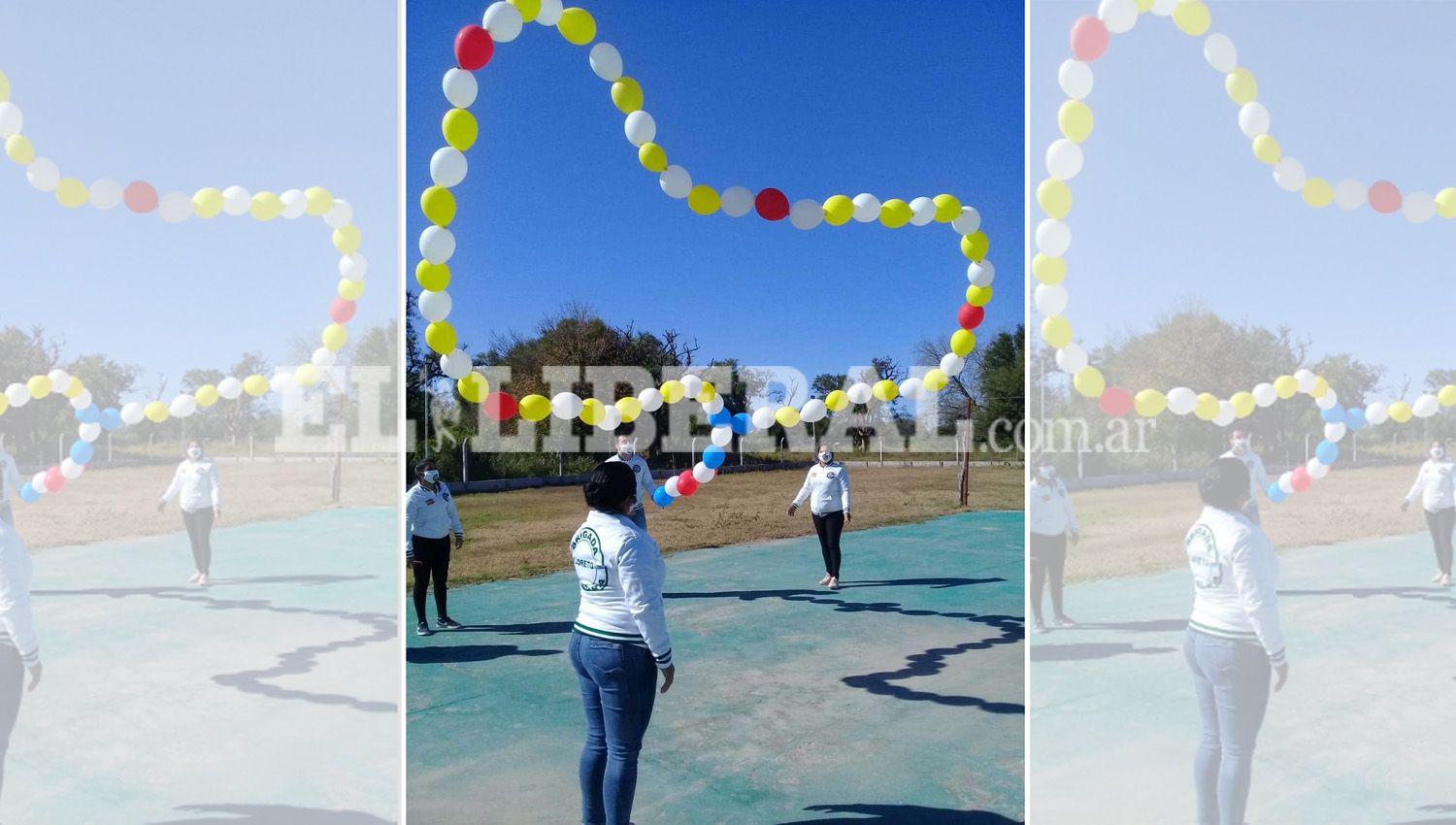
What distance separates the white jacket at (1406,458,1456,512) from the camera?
7.44 meters

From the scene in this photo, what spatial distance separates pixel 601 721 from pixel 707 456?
246 cm

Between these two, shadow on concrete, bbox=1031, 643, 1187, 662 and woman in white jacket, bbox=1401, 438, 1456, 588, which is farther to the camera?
woman in white jacket, bbox=1401, 438, 1456, 588

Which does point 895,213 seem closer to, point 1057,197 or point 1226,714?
point 1057,197

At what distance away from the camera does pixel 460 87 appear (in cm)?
384

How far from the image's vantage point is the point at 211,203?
4.62 metres

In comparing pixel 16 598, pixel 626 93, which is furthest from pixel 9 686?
pixel 626 93

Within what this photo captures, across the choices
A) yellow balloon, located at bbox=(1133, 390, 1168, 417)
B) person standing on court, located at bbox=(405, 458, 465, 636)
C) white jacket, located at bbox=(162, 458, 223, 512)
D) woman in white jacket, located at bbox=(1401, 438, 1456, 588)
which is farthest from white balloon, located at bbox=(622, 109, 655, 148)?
woman in white jacket, located at bbox=(1401, 438, 1456, 588)

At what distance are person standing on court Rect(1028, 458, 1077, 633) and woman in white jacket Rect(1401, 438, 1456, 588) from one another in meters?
3.28

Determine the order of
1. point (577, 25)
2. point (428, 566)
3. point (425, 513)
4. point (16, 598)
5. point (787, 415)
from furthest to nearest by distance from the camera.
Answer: point (428, 566) → point (425, 513) → point (787, 415) → point (577, 25) → point (16, 598)

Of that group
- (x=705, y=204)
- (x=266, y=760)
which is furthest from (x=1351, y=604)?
(x=266, y=760)

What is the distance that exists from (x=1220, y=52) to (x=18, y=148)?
6.03 metres

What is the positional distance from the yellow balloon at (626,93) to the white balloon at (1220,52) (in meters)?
2.78

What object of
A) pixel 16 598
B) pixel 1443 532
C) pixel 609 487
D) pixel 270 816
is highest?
pixel 609 487

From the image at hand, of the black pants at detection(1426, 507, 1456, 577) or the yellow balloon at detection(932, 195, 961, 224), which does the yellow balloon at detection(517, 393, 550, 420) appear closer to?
the yellow balloon at detection(932, 195, 961, 224)
